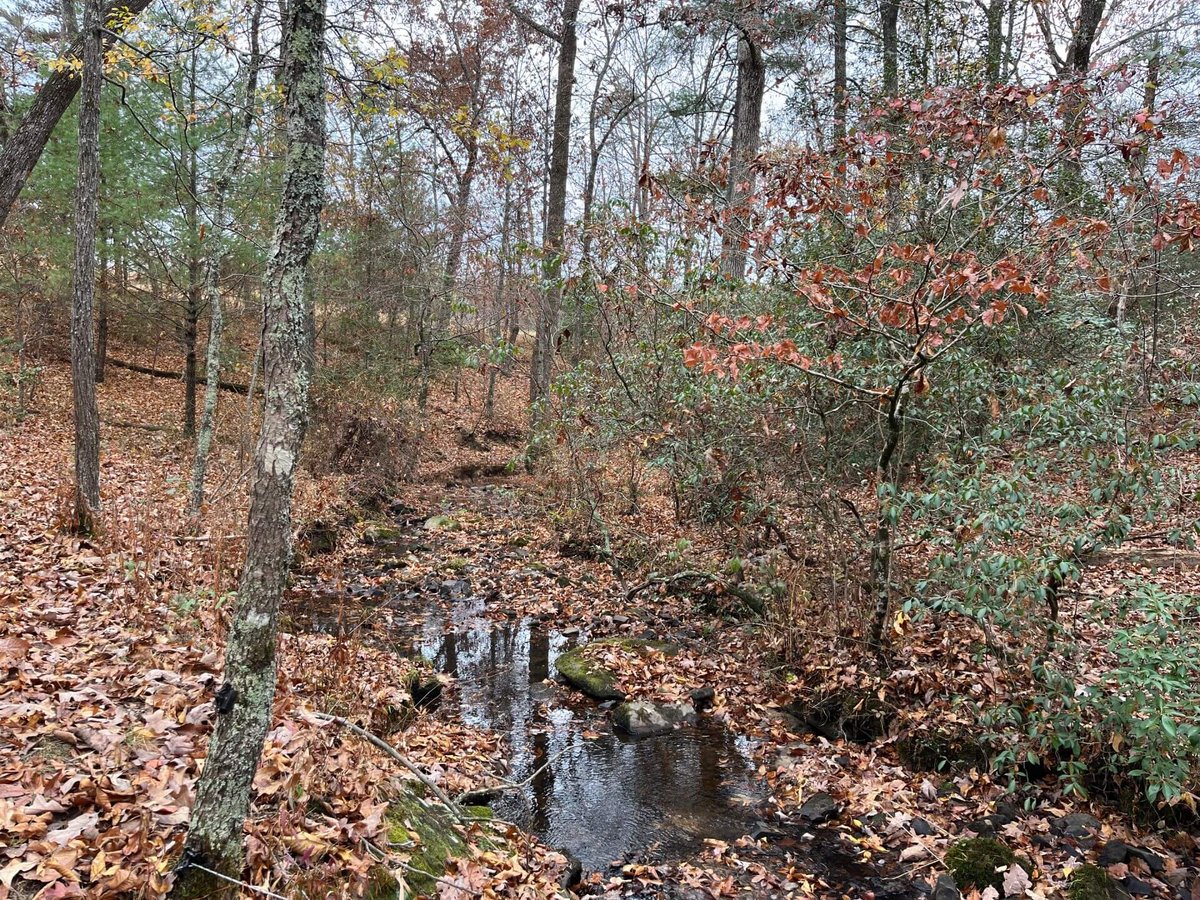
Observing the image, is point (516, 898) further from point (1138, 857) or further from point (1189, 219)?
point (1189, 219)

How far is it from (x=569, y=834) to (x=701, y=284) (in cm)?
578

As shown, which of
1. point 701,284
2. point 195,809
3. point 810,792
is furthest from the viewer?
point 701,284

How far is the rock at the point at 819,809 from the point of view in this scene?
5051mm

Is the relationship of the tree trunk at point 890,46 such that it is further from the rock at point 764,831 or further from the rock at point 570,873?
the rock at point 570,873

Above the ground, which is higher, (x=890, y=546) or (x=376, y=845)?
(x=890, y=546)

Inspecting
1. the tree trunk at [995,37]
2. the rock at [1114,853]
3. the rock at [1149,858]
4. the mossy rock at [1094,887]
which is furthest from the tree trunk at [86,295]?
the tree trunk at [995,37]

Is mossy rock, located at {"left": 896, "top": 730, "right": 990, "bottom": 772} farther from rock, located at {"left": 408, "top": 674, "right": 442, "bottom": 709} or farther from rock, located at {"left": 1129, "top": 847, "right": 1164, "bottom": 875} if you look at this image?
rock, located at {"left": 408, "top": 674, "right": 442, "bottom": 709}

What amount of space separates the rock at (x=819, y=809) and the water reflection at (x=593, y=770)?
0.41 metres

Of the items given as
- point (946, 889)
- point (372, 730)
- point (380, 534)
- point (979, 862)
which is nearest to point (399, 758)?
point (372, 730)

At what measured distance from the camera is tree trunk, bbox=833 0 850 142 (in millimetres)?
9453

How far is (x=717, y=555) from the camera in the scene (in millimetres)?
9023

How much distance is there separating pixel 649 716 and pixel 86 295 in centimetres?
777

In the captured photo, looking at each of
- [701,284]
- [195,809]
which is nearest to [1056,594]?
[701,284]

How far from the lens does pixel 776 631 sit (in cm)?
720
